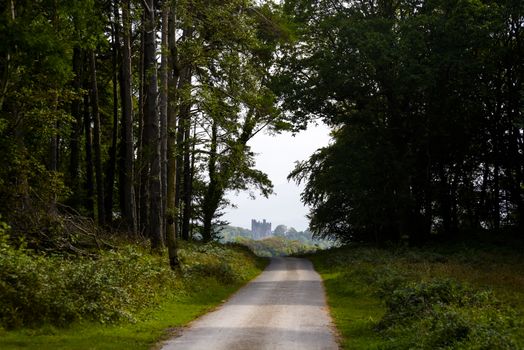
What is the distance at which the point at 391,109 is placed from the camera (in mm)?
39344

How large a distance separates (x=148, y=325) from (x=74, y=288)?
2173mm

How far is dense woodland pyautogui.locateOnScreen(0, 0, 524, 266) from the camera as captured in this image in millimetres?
20406

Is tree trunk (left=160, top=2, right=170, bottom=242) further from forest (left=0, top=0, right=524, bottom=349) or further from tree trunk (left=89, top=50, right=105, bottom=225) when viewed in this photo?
tree trunk (left=89, top=50, right=105, bottom=225)

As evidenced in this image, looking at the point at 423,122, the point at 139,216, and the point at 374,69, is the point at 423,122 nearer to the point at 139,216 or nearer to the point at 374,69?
the point at 374,69

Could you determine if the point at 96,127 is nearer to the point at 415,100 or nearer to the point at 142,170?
the point at 142,170

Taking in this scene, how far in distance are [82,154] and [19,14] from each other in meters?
27.3

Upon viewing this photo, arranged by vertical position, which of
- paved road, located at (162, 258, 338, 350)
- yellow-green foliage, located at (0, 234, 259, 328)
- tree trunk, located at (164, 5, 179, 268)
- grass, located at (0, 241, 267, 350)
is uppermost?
tree trunk, located at (164, 5, 179, 268)

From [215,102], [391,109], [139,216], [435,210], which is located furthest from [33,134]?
[435,210]

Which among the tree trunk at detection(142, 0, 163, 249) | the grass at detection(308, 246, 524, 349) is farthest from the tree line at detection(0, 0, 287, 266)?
the grass at detection(308, 246, 524, 349)

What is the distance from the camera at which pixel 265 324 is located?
13953 mm

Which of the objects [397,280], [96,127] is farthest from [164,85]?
[397,280]

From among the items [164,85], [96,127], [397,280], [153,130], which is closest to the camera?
[397,280]

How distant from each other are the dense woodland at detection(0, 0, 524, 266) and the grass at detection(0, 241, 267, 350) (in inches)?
85.1

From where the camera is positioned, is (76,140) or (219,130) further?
(219,130)
